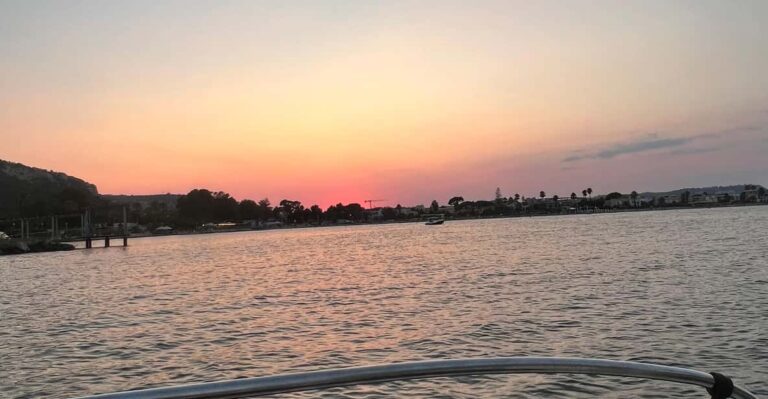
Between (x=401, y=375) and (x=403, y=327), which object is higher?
(x=401, y=375)

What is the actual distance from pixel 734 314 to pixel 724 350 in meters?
5.94

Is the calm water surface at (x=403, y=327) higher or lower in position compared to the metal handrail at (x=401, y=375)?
lower

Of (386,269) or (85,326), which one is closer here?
(85,326)

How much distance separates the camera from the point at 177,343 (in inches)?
771

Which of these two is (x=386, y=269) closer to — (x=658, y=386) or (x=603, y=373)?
(x=658, y=386)

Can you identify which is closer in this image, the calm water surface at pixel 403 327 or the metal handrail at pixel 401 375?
the metal handrail at pixel 401 375

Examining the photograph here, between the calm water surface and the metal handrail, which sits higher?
the metal handrail

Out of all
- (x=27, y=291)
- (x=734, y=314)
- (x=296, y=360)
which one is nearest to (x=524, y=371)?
(x=296, y=360)

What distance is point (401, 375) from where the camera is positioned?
3066 millimetres

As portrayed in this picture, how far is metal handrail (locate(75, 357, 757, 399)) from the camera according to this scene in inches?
108

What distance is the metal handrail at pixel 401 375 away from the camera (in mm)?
2748

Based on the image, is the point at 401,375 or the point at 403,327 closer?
the point at 401,375

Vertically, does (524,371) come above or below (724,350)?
above

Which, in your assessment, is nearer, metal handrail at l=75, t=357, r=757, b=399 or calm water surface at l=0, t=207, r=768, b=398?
metal handrail at l=75, t=357, r=757, b=399
